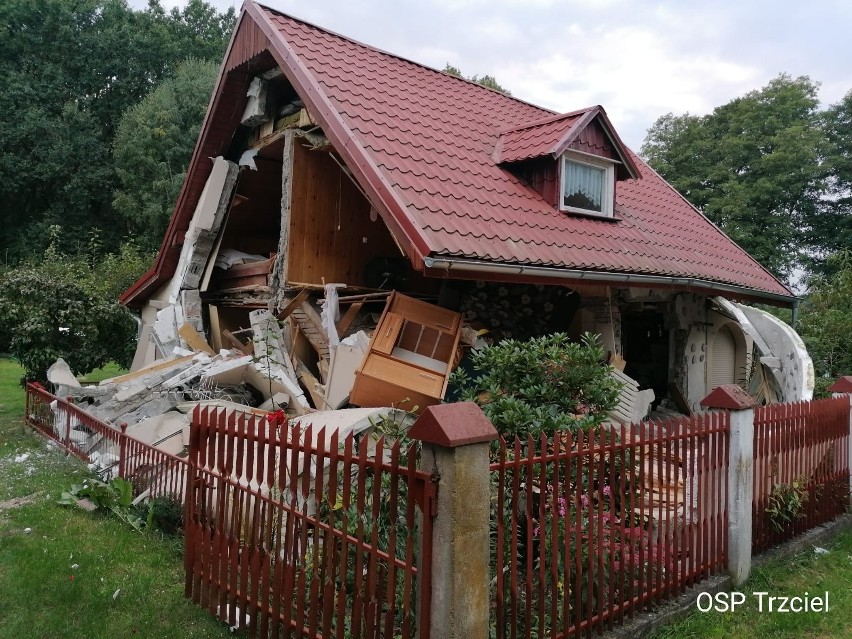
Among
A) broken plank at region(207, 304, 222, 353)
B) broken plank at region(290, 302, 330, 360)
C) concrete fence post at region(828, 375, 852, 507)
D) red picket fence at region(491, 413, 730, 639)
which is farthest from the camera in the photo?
broken plank at region(207, 304, 222, 353)

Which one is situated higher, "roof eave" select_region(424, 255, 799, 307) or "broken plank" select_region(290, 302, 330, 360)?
"roof eave" select_region(424, 255, 799, 307)

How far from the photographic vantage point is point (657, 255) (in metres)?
8.81

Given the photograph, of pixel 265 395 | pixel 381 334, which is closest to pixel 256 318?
pixel 265 395

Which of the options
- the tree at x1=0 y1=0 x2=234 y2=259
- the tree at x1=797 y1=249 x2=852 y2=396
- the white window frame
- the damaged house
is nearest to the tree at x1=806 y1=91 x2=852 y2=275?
the tree at x1=797 y1=249 x2=852 y2=396

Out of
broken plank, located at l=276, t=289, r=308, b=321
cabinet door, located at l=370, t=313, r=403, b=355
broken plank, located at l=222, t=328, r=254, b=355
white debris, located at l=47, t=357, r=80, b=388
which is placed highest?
broken plank, located at l=276, t=289, r=308, b=321

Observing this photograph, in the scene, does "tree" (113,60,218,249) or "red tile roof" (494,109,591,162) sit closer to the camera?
"red tile roof" (494,109,591,162)

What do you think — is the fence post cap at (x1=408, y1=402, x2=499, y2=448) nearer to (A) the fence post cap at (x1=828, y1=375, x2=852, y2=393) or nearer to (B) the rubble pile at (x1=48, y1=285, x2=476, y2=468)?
(B) the rubble pile at (x1=48, y1=285, x2=476, y2=468)

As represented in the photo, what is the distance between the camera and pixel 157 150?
28.8 meters

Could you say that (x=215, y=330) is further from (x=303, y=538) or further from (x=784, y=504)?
(x=784, y=504)

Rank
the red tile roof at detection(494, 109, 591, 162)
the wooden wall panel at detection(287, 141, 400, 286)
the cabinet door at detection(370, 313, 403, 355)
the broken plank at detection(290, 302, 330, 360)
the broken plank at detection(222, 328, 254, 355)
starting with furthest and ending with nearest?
the broken plank at detection(222, 328, 254, 355)
the wooden wall panel at detection(287, 141, 400, 286)
the broken plank at detection(290, 302, 330, 360)
the red tile roof at detection(494, 109, 591, 162)
the cabinet door at detection(370, 313, 403, 355)

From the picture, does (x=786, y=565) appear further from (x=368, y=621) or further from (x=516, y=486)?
(x=368, y=621)

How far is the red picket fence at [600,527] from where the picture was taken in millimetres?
3314

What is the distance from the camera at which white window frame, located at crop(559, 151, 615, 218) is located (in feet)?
28.0

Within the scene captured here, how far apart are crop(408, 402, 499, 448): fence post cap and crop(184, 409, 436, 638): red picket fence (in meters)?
0.16
